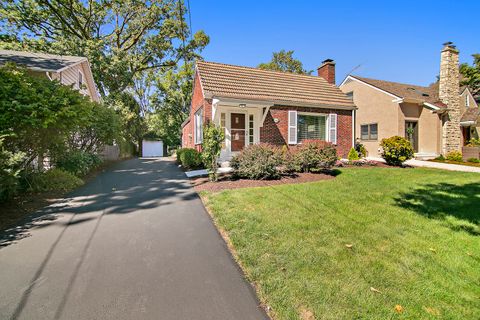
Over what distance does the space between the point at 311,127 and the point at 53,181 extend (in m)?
11.6

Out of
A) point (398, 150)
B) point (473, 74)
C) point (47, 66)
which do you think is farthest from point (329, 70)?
point (473, 74)

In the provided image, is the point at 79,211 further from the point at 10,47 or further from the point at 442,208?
the point at 10,47

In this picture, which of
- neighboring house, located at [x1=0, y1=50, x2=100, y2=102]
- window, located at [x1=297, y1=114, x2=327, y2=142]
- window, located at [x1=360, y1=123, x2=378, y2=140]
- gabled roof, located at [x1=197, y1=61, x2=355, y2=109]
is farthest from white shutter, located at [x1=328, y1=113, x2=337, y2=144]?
neighboring house, located at [x1=0, y1=50, x2=100, y2=102]

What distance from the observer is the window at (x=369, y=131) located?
17500 mm

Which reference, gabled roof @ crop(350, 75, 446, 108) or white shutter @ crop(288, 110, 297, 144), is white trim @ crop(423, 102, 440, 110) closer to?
gabled roof @ crop(350, 75, 446, 108)

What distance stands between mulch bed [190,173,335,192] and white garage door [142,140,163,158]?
24.0 meters

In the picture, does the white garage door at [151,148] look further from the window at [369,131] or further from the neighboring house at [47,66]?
the window at [369,131]

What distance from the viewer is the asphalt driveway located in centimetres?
227

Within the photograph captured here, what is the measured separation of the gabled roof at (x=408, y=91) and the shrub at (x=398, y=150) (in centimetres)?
665

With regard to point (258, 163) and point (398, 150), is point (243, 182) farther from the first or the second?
point (398, 150)

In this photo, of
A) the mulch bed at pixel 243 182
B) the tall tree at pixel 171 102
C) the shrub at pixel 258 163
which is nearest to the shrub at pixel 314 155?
the mulch bed at pixel 243 182

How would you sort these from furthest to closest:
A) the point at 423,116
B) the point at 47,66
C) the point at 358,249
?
the point at 423,116 → the point at 47,66 → the point at 358,249

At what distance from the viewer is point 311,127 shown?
13.0 meters

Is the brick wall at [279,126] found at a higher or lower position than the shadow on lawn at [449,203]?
higher
